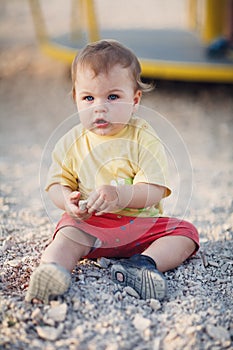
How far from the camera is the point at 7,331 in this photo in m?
1.45

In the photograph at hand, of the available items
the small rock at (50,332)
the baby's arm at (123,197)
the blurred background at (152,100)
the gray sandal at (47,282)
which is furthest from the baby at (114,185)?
the blurred background at (152,100)

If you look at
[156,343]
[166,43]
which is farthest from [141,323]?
[166,43]

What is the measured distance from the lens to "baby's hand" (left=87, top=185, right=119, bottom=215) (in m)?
1.67

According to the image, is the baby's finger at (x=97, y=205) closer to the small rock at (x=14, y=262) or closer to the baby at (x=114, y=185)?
the baby at (x=114, y=185)

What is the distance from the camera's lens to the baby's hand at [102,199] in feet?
5.47

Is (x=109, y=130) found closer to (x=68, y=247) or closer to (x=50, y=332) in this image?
(x=68, y=247)

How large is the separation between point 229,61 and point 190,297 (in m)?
3.10

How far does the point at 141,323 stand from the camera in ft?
4.97

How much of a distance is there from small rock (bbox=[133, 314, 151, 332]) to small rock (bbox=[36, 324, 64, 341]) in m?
0.22

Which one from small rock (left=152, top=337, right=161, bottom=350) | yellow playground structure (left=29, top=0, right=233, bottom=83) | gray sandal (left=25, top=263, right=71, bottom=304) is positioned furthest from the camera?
yellow playground structure (left=29, top=0, right=233, bottom=83)

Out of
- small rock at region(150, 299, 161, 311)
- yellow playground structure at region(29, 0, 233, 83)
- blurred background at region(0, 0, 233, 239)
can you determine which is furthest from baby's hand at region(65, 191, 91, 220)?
yellow playground structure at region(29, 0, 233, 83)

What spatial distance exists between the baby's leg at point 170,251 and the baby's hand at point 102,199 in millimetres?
238

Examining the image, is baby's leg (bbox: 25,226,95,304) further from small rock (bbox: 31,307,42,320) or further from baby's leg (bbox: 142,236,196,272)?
baby's leg (bbox: 142,236,196,272)

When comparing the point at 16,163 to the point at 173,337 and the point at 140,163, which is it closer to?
the point at 140,163
